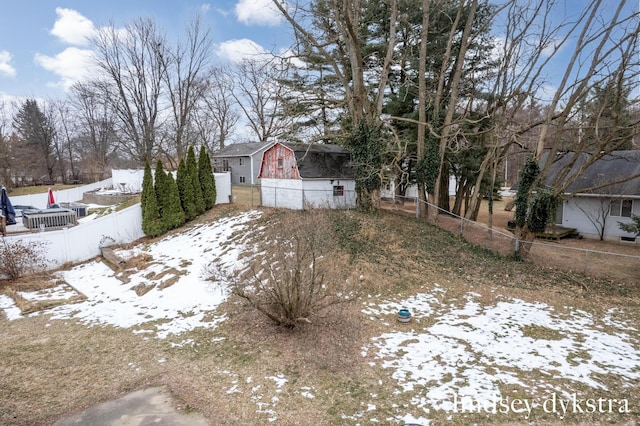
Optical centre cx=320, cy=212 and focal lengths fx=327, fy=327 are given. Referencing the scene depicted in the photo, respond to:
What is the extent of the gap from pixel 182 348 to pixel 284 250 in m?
4.49

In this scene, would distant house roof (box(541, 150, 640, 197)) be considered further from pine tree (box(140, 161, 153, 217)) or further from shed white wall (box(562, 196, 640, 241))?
pine tree (box(140, 161, 153, 217))

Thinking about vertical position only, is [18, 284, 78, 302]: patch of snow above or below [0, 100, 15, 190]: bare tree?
below

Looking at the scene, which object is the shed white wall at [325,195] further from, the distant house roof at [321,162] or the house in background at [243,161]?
the house in background at [243,161]

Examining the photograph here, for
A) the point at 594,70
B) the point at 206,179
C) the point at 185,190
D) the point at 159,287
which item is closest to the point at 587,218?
the point at 594,70

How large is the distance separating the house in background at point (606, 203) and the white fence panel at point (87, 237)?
20136 mm

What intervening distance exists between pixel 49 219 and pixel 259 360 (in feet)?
46.1

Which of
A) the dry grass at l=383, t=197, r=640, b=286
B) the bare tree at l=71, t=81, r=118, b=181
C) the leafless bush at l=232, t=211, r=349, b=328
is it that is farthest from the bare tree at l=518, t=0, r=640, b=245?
the bare tree at l=71, t=81, r=118, b=181

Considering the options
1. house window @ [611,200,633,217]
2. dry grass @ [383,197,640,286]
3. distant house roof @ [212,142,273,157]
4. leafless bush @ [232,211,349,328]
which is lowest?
dry grass @ [383,197,640,286]

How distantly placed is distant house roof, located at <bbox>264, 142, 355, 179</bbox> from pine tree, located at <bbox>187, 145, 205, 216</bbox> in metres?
4.44

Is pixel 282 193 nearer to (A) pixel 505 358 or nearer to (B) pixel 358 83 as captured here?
(B) pixel 358 83

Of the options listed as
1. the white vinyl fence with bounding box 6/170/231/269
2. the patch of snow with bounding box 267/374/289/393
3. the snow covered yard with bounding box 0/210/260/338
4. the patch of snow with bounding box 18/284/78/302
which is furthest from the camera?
the white vinyl fence with bounding box 6/170/231/269

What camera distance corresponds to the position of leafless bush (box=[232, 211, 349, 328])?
247 inches

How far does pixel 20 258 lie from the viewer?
1036 cm

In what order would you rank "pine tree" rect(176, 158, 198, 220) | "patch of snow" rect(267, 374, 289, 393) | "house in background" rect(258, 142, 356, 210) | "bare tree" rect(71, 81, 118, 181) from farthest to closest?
"bare tree" rect(71, 81, 118, 181) < "pine tree" rect(176, 158, 198, 220) < "house in background" rect(258, 142, 356, 210) < "patch of snow" rect(267, 374, 289, 393)
